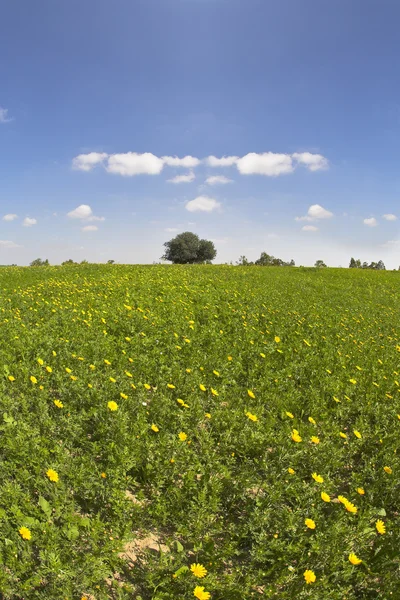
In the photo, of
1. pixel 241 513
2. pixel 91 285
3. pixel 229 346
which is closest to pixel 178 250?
pixel 91 285

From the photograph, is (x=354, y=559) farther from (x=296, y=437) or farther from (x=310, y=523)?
(x=296, y=437)

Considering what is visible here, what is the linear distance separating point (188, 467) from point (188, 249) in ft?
185

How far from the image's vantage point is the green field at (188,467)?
263cm

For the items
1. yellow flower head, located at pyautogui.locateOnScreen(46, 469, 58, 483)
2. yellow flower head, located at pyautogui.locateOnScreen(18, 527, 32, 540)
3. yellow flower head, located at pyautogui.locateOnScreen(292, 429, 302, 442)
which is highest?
yellow flower head, located at pyautogui.locateOnScreen(46, 469, 58, 483)

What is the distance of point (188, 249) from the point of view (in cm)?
5888

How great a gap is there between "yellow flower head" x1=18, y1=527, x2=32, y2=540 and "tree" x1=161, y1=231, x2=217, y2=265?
56.7 metres

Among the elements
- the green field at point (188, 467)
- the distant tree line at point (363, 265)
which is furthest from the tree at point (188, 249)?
the green field at point (188, 467)

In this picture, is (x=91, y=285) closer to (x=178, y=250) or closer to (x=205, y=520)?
(x=205, y=520)

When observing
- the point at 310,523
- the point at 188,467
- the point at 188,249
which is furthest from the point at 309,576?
the point at 188,249

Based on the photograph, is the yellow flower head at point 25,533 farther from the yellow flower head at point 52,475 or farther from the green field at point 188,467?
the yellow flower head at point 52,475

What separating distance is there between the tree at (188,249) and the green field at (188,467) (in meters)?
52.1

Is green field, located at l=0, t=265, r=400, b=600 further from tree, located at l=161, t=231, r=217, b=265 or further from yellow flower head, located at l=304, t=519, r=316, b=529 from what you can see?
tree, located at l=161, t=231, r=217, b=265

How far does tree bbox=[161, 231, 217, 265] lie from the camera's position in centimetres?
5869

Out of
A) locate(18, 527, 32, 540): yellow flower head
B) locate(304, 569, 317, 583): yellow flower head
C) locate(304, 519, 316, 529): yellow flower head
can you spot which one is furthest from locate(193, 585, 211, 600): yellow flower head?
locate(18, 527, 32, 540): yellow flower head
